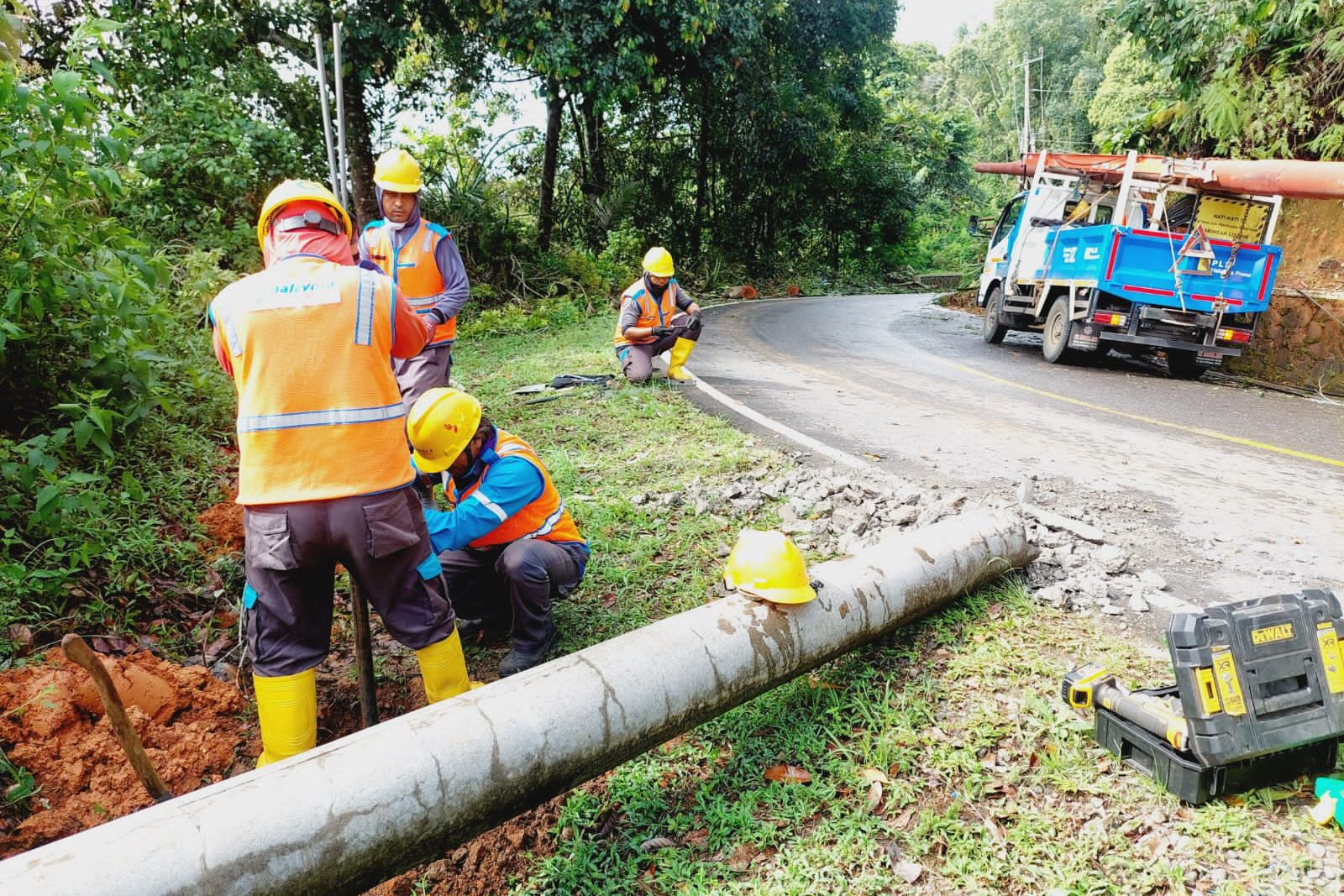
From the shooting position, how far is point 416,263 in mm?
4816

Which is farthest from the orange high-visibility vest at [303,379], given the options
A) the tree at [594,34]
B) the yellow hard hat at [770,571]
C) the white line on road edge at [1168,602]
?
the tree at [594,34]

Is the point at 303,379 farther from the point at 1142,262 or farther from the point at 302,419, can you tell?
the point at 1142,262

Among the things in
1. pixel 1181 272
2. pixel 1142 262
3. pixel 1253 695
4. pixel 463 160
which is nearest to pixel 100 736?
pixel 1253 695

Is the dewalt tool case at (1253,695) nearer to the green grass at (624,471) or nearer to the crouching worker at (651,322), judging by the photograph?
the green grass at (624,471)

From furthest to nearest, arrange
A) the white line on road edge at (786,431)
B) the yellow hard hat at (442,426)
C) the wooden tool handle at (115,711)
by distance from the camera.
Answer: the white line on road edge at (786,431), the yellow hard hat at (442,426), the wooden tool handle at (115,711)

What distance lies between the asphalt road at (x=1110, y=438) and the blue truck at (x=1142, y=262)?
466 millimetres

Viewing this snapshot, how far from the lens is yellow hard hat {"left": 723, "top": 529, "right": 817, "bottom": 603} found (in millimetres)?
2680

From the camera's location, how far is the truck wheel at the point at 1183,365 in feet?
30.2

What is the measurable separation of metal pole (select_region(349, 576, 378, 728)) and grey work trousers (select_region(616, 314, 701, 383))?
15.9ft

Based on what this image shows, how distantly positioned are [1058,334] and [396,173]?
800cm

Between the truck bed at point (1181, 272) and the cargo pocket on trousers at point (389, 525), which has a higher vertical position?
the truck bed at point (1181, 272)

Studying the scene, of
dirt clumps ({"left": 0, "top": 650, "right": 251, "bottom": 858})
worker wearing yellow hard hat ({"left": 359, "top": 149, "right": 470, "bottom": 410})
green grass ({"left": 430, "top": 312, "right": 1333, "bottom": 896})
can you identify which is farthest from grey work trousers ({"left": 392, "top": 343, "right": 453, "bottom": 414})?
dirt clumps ({"left": 0, "top": 650, "right": 251, "bottom": 858})

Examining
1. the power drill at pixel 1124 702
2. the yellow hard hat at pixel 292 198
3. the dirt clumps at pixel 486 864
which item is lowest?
the dirt clumps at pixel 486 864

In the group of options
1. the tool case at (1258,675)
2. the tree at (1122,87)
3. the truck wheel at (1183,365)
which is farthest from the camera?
the tree at (1122,87)
